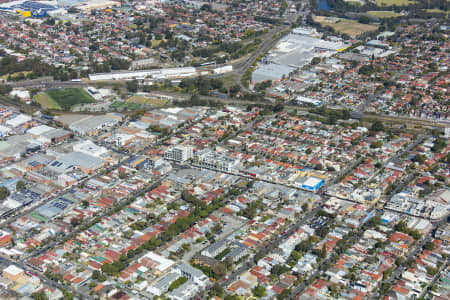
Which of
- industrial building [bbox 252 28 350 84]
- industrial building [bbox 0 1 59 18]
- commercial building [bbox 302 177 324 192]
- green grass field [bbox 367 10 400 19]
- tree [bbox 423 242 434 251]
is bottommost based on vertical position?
tree [bbox 423 242 434 251]

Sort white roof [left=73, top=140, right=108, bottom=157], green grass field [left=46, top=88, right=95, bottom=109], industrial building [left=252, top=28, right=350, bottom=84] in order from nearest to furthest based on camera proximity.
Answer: white roof [left=73, top=140, right=108, bottom=157] → green grass field [left=46, top=88, right=95, bottom=109] → industrial building [left=252, top=28, right=350, bottom=84]

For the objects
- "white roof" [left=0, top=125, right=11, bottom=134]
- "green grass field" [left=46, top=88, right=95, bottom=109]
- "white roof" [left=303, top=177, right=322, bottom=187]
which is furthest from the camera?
"green grass field" [left=46, top=88, right=95, bottom=109]

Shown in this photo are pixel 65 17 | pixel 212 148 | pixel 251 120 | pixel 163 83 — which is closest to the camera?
pixel 212 148

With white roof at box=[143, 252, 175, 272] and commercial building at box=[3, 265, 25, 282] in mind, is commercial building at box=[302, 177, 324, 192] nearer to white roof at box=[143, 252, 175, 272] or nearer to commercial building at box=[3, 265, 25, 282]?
white roof at box=[143, 252, 175, 272]

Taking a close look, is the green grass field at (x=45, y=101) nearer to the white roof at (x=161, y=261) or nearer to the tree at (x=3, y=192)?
the tree at (x=3, y=192)

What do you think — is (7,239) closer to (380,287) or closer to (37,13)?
(380,287)

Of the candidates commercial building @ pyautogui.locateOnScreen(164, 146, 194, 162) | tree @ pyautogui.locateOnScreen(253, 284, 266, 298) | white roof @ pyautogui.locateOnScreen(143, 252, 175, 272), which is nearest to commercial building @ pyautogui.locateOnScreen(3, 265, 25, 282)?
white roof @ pyautogui.locateOnScreen(143, 252, 175, 272)

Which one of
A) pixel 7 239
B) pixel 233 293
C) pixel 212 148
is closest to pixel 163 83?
pixel 212 148
